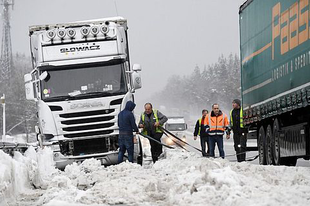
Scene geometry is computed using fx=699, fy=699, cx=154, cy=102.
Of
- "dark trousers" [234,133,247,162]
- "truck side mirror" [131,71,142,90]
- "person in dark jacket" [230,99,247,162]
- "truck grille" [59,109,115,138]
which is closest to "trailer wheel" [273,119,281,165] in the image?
"dark trousers" [234,133,247,162]

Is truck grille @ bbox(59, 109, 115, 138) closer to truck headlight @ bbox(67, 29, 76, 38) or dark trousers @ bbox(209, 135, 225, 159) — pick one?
truck headlight @ bbox(67, 29, 76, 38)

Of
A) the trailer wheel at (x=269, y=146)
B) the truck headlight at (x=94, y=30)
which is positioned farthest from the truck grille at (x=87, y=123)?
the trailer wheel at (x=269, y=146)

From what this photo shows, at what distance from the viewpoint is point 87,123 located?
18.0m

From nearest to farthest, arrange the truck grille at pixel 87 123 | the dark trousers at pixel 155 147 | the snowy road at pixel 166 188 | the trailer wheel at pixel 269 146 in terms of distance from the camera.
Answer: the snowy road at pixel 166 188 → the trailer wheel at pixel 269 146 → the truck grille at pixel 87 123 → the dark trousers at pixel 155 147

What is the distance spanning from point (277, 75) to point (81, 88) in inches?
219

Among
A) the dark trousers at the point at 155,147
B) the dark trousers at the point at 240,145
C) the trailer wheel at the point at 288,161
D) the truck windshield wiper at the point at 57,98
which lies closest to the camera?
the trailer wheel at the point at 288,161

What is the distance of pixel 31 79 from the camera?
18.0 m

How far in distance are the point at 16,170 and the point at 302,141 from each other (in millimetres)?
5430

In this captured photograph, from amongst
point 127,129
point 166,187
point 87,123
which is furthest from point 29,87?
point 166,187

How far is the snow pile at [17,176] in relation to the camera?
401 inches

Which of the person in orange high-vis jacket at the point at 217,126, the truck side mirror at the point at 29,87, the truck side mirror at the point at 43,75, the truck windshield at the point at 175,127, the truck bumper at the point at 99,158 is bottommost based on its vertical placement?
the truck windshield at the point at 175,127

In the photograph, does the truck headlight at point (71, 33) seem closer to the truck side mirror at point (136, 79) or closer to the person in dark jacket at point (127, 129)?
the truck side mirror at point (136, 79)

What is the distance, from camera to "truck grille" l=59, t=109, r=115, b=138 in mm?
18000

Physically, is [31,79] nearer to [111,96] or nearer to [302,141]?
[111,96]
